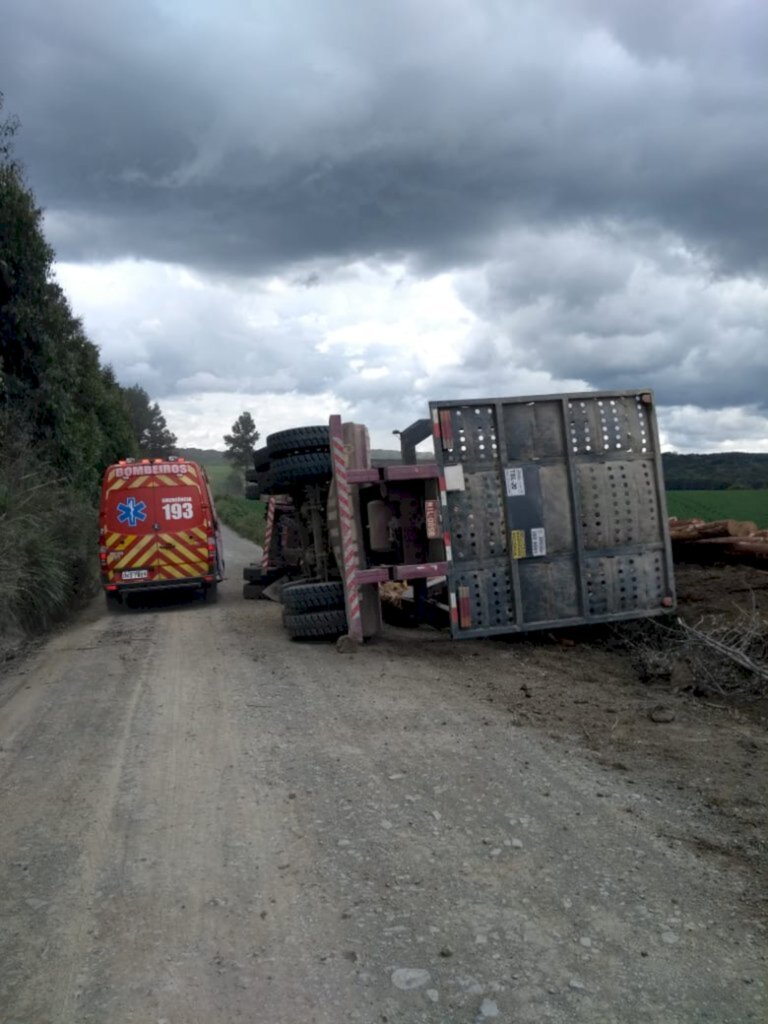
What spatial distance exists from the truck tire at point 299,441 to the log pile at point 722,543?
458 centimetres

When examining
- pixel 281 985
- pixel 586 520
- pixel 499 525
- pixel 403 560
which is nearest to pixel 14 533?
pixel 403 560

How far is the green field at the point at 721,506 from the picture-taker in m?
25.3

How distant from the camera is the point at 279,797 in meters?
5.37

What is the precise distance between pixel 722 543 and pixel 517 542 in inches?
116

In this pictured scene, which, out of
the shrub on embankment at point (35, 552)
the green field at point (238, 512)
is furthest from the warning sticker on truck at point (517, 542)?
the green field at point (238, 512)

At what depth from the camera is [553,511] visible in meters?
9.84

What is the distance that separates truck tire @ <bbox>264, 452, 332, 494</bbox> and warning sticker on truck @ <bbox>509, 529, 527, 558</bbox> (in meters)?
2.46

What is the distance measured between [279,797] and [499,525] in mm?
4957

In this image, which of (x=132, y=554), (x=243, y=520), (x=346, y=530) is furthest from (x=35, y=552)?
(x=243, y=520)

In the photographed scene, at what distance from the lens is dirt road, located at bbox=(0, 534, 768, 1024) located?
3.37 meters

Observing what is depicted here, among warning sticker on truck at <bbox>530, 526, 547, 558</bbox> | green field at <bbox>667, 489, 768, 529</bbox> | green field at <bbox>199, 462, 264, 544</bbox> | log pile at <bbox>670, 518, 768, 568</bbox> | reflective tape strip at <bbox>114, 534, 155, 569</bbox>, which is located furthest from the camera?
green field at <bbox>199, 462, 264, 544</bbox>

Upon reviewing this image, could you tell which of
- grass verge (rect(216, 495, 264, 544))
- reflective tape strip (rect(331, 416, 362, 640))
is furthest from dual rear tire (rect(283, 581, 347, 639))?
grass verge (rect(216, 495, 264, 544))

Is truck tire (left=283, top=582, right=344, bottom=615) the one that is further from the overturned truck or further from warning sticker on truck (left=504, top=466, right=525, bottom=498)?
warning sticker on truck (left=504, top=466, right=525, bottom=498)

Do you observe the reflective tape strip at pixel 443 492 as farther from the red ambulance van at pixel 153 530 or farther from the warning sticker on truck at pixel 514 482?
the red ambulance van at pixel 153 530
